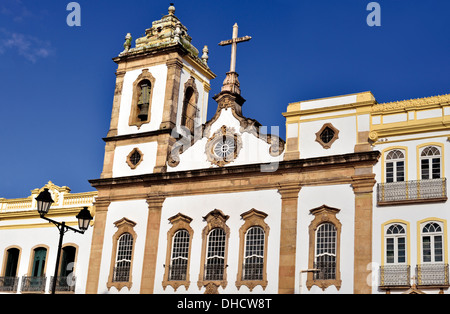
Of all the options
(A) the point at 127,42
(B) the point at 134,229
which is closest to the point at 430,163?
(B) the point at 134,229

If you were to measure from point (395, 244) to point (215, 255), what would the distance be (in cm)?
781

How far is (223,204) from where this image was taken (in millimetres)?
28438

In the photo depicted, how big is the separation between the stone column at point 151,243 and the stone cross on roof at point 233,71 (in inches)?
241

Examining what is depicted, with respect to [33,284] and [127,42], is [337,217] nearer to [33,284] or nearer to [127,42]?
[127,42]

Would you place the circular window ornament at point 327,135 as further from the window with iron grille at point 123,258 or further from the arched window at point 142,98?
the window with iron grille at point 123,258

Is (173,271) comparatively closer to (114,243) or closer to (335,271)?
(114,243)

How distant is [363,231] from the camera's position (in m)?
24.8

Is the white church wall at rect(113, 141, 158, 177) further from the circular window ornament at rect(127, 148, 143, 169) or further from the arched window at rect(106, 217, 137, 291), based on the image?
the arched window at rect(106, 217, 137, 291)

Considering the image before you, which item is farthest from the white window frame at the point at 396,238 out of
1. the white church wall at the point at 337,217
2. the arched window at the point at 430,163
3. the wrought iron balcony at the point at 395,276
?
the arched window at the point at 430,163

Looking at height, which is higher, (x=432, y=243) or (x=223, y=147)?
(x=223, y=147)

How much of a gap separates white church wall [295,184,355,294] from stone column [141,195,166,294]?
6.86 metres

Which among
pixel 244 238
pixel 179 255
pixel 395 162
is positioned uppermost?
pixel 395 162

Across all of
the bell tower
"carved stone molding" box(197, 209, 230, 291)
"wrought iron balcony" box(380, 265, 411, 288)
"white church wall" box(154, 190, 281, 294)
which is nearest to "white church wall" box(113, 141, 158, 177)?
the bell tower
